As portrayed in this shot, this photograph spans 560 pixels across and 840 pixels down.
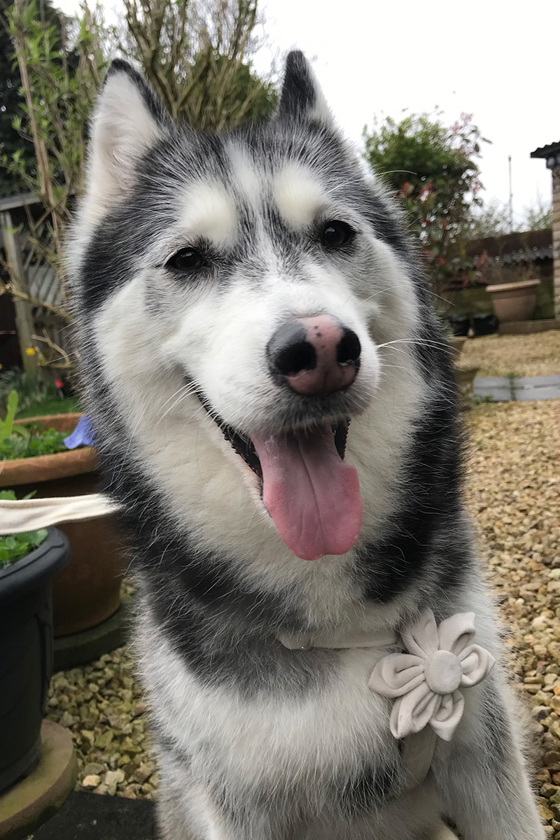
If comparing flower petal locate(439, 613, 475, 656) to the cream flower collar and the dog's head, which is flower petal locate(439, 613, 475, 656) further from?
the dog's head

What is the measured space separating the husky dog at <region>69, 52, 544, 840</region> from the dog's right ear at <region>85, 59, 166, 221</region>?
0.04ft

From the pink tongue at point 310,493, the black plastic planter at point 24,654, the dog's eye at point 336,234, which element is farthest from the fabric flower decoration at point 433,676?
the black plastic planter at point 24,654

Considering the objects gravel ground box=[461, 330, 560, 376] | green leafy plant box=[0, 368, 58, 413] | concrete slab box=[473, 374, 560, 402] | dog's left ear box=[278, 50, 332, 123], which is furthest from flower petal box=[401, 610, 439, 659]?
gravel ground box=[461, 330, 560, 376]

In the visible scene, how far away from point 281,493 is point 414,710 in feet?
1.60

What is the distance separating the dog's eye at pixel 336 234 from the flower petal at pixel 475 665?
88cm

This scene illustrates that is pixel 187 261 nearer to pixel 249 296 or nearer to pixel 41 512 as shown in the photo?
pixel 249 296

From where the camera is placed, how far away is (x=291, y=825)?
4.68 feet

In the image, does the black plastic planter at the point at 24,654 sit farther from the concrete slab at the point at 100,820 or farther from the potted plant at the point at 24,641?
the concrete slab at the point at 100,820

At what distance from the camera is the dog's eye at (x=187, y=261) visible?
4.42 ft

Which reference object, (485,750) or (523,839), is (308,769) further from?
(523,839)

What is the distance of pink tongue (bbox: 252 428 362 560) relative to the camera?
3.90 ft

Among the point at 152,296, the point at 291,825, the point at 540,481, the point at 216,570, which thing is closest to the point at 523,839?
the point at 291,825

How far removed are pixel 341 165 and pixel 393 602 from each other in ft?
3.47

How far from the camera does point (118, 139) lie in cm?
159
